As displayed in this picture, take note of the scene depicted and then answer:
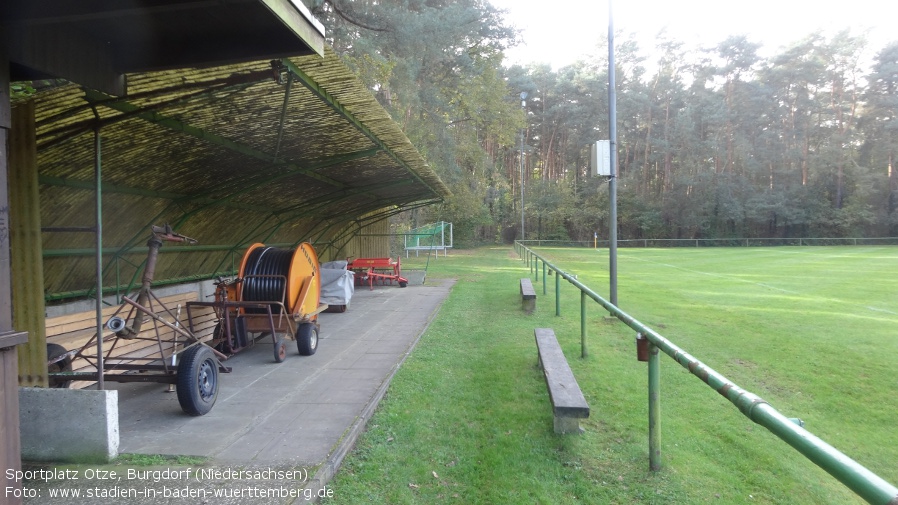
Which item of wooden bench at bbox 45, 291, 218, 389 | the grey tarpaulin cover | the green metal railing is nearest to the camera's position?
the green metal railing

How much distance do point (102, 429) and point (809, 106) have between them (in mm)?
65727

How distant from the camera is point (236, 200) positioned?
920cm

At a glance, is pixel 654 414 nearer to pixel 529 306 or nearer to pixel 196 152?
pixel 196 152

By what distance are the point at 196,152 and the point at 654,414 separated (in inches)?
223

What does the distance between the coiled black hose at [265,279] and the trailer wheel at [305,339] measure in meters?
0.56

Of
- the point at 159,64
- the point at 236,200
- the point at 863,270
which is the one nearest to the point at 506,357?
the point at 236,200

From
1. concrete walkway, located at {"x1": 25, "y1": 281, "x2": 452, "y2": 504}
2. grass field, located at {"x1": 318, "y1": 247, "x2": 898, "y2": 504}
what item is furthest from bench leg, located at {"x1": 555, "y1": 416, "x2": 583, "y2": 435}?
concrete walkway, located at {"x1": 25, "y1": 281, "x2": 452, "y2": 504}

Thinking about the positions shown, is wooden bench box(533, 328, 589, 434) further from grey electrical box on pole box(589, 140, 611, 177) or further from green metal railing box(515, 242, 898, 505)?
grey electrical box on pole box(589, 140, 611, 177)

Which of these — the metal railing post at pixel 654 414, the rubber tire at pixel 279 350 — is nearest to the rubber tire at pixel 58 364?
the rubber tire at pixel 279 350

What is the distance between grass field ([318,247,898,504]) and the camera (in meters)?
4.17

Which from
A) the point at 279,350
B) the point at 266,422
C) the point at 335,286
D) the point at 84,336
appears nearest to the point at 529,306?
the point at 335,286

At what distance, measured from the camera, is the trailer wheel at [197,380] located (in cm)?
527

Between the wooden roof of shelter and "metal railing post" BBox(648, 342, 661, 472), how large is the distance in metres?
3.71

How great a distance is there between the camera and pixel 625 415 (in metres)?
5.60
